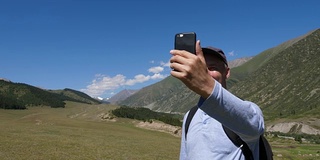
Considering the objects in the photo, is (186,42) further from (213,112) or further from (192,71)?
(213,112)

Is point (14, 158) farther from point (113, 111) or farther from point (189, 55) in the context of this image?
point (113, 111)

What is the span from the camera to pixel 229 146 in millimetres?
3547

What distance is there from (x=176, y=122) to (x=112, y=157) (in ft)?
275

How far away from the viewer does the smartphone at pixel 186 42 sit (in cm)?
254

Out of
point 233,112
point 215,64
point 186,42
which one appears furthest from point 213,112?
point 215,64

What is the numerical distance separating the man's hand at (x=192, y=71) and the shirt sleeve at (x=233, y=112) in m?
0.08

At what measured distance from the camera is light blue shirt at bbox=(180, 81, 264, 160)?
8.65 feet

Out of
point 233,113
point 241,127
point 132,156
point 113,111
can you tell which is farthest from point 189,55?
point 113,111

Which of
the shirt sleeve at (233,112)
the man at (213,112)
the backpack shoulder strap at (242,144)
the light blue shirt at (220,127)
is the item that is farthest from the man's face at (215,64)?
the shirt sleeve at (233,112)

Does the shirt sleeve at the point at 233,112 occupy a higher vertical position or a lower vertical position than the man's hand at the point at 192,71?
lower

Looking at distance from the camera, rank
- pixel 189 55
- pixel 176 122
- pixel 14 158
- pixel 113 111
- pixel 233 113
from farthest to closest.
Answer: pixel 113 111
pixel 176 122
pixel 14 158
pixel 233 113
pixel 189 55

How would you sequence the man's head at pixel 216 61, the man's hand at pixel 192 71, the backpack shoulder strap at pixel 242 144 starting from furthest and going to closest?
the man's head at pixel 216 61, the backpack shoulder strap at pixel 242 144, the man's hand at pixel 192 71

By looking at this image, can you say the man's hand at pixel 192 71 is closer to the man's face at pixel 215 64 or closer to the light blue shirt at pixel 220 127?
the light blue shirt at pixel 220 127

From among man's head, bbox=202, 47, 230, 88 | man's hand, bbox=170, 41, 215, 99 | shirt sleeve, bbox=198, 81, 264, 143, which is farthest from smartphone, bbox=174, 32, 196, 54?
man's head, bbox=202, 47, 230, 88
